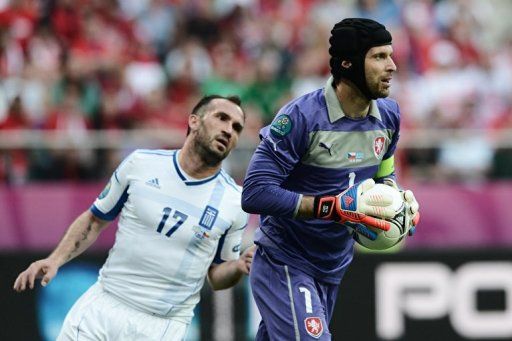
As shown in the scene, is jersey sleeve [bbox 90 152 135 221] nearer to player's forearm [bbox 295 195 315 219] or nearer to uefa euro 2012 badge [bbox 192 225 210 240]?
uefa euro 2012 badge [bbox 192 225 210 240]

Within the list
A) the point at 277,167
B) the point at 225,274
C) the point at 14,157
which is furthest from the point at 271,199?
the point at 14,157

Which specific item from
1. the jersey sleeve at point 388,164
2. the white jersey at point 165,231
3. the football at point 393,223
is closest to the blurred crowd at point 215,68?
the white jersey at point 165,231

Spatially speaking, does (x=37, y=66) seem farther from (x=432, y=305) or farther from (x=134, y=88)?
(x=432, y=305)

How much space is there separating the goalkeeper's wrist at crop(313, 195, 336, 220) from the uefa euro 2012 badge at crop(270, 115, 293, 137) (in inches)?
16.1

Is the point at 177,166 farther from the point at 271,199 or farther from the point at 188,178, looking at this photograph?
the point at 271,199

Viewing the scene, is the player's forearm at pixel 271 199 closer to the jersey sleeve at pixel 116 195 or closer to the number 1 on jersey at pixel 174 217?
the number 1 on jersey at pixel 174 217

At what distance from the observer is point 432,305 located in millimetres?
11305

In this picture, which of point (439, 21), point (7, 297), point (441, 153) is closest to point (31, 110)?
point (7, 297)

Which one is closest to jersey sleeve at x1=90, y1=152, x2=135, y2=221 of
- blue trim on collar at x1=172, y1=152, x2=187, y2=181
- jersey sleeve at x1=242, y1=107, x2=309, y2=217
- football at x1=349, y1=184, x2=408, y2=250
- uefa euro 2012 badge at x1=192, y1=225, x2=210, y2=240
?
blue trim on collar at x1=172, y1=152, x2=187, y2=181

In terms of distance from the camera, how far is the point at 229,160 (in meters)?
10.7

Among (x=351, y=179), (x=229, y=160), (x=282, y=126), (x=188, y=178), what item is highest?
(x=282, y=126)

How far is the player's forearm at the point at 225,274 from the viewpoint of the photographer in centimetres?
691

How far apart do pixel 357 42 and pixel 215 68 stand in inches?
247

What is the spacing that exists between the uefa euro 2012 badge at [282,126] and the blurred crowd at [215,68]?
4780mm
